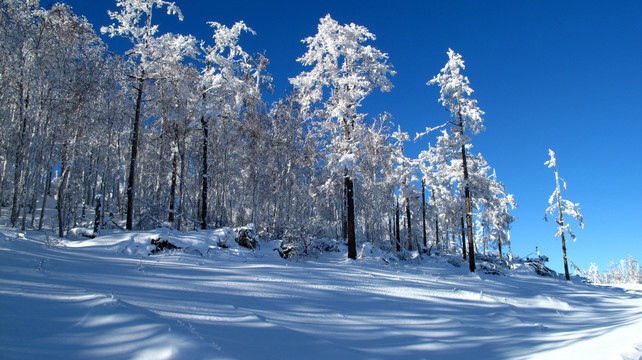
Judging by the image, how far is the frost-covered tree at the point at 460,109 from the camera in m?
18.6

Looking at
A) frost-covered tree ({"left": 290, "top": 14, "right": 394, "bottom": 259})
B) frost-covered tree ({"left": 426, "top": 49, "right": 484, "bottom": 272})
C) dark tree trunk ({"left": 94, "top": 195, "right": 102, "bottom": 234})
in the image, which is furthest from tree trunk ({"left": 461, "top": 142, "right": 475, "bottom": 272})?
dark tree trunk ({"left": 94, "top": 195, "right": 102, "bottom": 234})

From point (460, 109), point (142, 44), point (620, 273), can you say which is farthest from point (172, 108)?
point (620, 273)

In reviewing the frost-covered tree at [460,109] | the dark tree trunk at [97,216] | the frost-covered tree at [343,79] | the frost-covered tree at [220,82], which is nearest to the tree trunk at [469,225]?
the frost-covered tree at [460,109]

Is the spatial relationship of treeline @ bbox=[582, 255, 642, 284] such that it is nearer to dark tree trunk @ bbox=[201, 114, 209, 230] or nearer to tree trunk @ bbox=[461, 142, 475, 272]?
tree trunk @ bbox=[461, 142, 475, 272]

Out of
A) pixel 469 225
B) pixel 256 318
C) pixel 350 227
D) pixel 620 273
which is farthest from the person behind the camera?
pixel 620 273

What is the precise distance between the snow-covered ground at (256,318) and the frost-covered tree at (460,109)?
11.4 meters

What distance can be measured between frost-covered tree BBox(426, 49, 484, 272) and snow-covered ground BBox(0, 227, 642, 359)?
1135cm

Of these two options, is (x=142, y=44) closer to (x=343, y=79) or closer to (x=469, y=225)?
(x=343, y=79)

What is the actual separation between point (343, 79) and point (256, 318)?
13313 millimetres

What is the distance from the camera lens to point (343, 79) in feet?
50.1

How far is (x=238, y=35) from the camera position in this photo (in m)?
16.4

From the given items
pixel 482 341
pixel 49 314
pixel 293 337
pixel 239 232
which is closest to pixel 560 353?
pixel 482 341

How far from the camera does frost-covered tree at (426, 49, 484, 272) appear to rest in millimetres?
18625

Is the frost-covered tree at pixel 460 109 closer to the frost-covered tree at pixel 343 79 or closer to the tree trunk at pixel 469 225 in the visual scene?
the tree trunk at pixel 469 225
